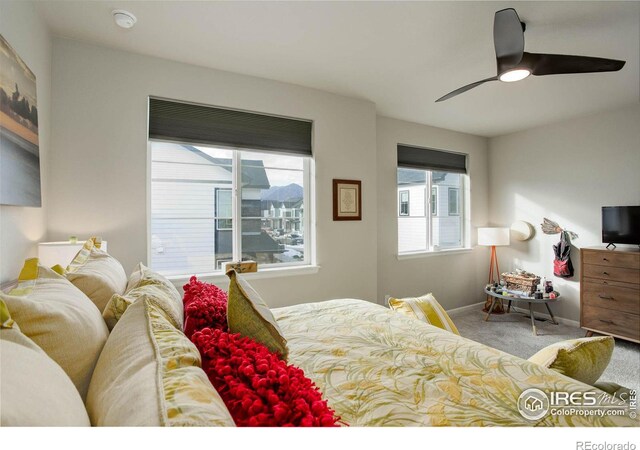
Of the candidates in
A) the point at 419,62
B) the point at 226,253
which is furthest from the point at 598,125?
the point at 226,253

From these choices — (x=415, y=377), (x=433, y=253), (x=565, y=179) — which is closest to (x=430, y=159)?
(x=433, y=253)

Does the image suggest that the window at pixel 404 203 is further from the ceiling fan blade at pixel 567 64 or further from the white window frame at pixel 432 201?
the ceiling fan blade at pixel 567 64

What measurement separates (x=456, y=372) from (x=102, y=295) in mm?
1329

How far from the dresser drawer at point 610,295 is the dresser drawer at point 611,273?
0.18 ft

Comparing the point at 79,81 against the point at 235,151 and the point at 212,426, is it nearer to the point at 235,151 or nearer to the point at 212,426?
the point at 235,151

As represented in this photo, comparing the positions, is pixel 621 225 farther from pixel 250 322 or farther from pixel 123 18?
pixel 123 18

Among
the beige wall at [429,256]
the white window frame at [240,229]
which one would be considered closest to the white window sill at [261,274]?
the white window frame at [240,229]

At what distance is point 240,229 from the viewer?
2969mm

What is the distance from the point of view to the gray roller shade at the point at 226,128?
2586 millimetres

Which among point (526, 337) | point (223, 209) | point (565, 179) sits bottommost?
point (526, 337)

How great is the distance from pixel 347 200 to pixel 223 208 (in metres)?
1.27

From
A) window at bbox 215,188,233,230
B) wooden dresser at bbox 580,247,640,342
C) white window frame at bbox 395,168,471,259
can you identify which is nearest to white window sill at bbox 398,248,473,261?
white window frame at bbox 395,168,471,259

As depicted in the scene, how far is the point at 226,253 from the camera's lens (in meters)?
2.92

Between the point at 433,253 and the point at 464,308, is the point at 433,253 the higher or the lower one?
the higher one
